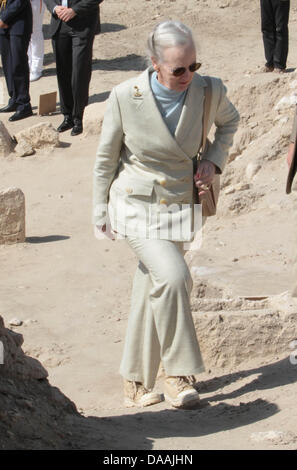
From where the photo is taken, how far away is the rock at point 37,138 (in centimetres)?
1009

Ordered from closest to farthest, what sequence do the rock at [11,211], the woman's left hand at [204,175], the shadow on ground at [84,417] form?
the shadow on ground at [84,417]
the woman's left hand at [204,175]
the rock at [11,211]

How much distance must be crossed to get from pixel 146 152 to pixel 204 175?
30cm

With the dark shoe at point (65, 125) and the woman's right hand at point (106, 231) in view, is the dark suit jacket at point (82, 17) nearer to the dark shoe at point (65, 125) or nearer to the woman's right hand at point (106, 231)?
the dark shoe at point (65, 125)

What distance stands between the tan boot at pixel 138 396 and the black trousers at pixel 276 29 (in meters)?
6.62

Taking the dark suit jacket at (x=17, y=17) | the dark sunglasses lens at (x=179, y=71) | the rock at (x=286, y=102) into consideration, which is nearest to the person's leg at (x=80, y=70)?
the dark suit jacket at (x=17, y=17)

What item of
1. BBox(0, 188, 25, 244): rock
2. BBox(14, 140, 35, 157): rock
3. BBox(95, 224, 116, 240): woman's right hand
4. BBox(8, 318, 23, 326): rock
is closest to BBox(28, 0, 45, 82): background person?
BBox(14, 140, 35, 157): rock

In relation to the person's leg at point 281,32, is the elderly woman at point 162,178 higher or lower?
higher

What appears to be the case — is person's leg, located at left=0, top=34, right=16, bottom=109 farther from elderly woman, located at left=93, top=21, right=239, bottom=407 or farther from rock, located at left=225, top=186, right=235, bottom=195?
elderly woman, located at left=93, top=21, right=239, bottom=407

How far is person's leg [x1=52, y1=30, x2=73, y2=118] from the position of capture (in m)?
10.1

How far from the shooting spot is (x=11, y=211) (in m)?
7.80

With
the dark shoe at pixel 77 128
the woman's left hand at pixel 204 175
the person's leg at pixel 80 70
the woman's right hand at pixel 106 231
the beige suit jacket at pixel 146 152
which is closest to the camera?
the beige suit jacket at pixel 146 152

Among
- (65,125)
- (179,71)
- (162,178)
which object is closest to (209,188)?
(162,178)

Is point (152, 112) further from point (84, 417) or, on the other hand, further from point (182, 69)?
point (84, 417)

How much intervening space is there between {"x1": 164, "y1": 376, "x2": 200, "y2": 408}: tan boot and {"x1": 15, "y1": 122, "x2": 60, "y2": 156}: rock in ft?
19.8
